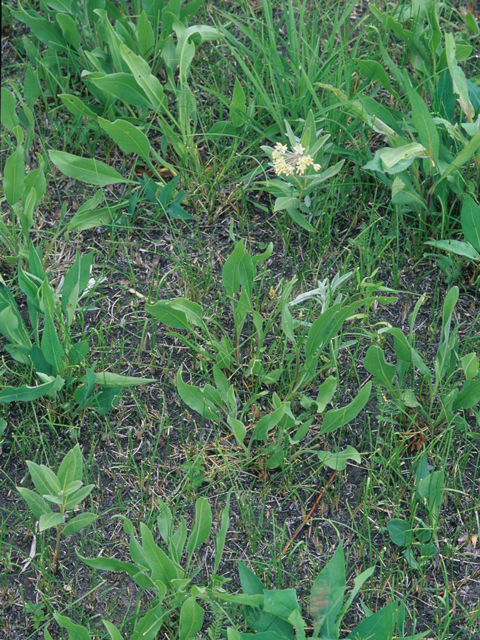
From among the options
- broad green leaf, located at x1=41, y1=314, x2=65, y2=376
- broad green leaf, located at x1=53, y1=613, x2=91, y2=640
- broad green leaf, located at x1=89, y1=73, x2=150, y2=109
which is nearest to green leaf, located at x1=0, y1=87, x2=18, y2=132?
broad green leaf, located at x1=89, y1=73, x2=150, y2=109

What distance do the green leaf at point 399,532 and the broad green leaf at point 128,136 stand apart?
57.2 inches

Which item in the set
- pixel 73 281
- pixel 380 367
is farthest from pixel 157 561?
pixel 73 281

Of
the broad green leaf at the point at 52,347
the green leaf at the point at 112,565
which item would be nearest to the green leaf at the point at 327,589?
the green leaf at the point at 112,565

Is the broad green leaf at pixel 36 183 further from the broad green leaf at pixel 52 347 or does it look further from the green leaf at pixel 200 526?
the green leaf at pixel 200 526

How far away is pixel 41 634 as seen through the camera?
1.69 meters

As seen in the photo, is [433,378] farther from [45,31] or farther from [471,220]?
[45,31]

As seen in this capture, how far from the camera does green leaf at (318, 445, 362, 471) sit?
5.99 feet

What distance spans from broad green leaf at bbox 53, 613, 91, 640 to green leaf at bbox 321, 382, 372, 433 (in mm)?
801

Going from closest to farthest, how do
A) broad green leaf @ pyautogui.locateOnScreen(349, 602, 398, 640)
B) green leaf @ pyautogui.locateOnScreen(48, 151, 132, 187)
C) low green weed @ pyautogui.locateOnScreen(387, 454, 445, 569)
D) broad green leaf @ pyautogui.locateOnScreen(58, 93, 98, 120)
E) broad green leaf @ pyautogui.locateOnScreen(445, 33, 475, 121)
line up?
broad green leaf @ pyautogui.locateOnScreen(349, 602, 398, 640)
low green weed @ pyautogui.locateOnScreen(387, 454, 445, 569)
broad green leaf @ pyautogui.locateOnScreen(445, 33, 475, 121)
green leaf @ pyautogui.locateOnScreen(48, 151, 132, 187)
broad green leaf @ pyautogui.locateOnScreen(58, 93, 98, 120)

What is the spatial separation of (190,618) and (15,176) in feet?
4.96

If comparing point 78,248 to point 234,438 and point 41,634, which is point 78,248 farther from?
point 41,634

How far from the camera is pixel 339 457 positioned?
184 centimetres

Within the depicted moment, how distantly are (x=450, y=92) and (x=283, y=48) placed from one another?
0.85m

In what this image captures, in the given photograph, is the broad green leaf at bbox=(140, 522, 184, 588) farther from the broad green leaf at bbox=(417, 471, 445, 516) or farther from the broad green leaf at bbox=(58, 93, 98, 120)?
the broad green leaf at bbox=(58, 93, 98, 120)
